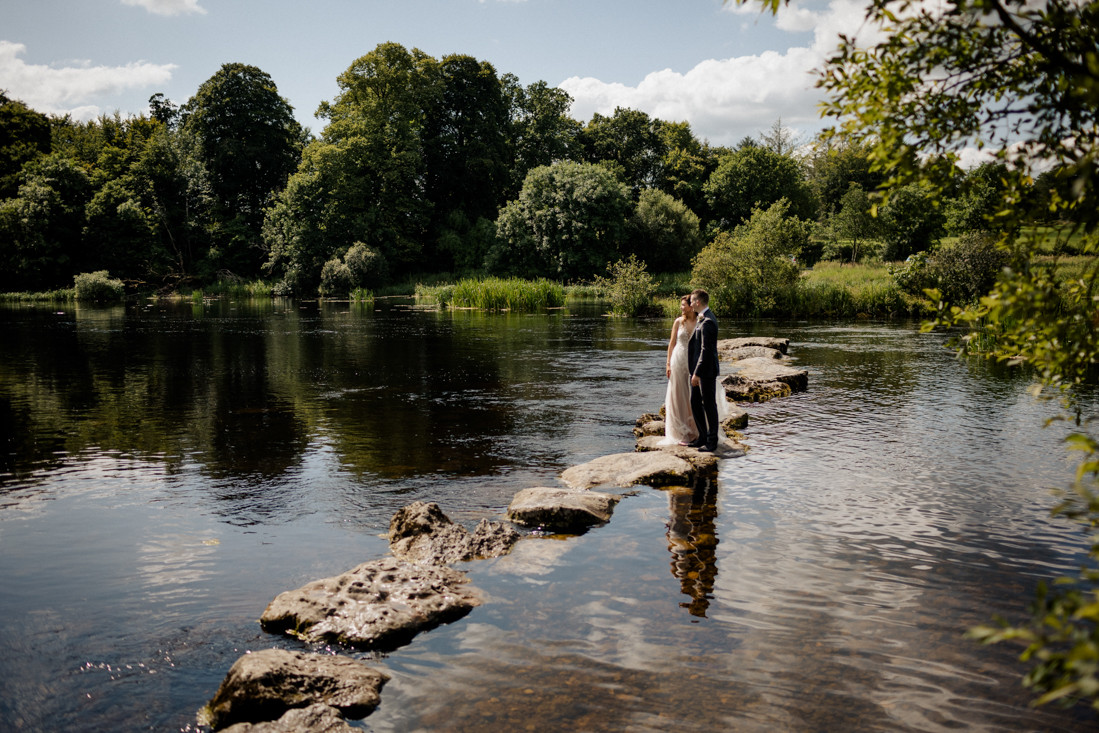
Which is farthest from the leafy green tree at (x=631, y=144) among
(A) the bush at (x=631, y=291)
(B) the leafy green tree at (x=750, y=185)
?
(A) the bush at (x=631, y=291)

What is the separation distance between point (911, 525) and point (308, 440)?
1122 cm

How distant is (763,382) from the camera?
20.5m

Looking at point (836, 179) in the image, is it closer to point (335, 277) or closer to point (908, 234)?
point (908, 234)

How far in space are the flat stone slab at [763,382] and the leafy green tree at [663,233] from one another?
5411 centimetres

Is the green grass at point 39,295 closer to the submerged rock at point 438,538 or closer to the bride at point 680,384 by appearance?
the bride at point 680,384

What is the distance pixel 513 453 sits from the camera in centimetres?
1396

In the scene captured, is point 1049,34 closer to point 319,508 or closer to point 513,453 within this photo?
point 319,508

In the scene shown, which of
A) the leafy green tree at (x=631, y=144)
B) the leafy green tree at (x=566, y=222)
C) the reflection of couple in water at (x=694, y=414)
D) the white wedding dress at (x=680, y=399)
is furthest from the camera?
the leafy green tree at (x=631, y=144)

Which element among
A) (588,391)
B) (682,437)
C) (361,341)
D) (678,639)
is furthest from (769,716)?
(361,341)

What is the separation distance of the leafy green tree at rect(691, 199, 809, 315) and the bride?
3162 cm

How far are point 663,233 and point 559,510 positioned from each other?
67723 mm

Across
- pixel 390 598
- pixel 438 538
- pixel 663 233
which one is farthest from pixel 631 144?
pixel 390 598

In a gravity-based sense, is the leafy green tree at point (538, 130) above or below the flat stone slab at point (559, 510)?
above

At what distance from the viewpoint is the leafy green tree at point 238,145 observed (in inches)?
3241
